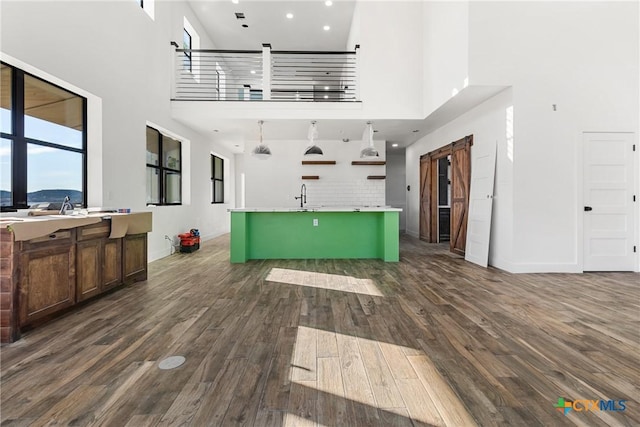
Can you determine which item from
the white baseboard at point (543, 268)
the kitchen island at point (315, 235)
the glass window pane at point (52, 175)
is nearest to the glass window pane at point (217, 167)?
the kitchen island at point (315, 235)

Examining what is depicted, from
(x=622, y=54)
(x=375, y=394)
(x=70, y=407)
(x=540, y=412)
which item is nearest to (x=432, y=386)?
(x=375, y=394)

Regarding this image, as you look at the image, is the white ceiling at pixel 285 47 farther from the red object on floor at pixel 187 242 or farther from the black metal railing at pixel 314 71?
the red object on floor at pixel 187 242

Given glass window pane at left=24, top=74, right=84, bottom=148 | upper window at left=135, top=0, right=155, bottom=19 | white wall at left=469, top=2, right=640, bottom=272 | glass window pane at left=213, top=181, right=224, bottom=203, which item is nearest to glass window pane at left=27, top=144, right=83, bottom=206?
glass window pane at left=24, top=74, right=84, bottom=148

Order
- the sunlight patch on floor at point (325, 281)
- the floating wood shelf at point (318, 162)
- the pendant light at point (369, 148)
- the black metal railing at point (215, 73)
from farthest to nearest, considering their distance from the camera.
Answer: the floating wood shelf at point (318, 162)
the black metal railing at point (215, 73)
the pendant light at point (369, 148)
the sunlight patch on floor at point (325, 281)

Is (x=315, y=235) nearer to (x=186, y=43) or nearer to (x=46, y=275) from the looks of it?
(x=46, y=275)

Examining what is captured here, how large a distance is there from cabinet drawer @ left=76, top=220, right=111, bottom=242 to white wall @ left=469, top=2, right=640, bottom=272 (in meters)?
5.20

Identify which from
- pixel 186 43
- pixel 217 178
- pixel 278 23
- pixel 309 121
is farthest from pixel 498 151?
pixel 217 178

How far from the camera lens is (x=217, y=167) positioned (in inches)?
413

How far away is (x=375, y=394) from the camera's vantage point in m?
1.72

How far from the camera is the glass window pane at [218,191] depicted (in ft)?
Answer: 33.4

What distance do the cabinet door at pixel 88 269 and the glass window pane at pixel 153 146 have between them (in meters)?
3.08

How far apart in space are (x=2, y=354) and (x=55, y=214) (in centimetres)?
155

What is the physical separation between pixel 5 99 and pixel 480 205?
650cm

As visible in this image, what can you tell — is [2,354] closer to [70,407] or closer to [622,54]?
[70,407]
